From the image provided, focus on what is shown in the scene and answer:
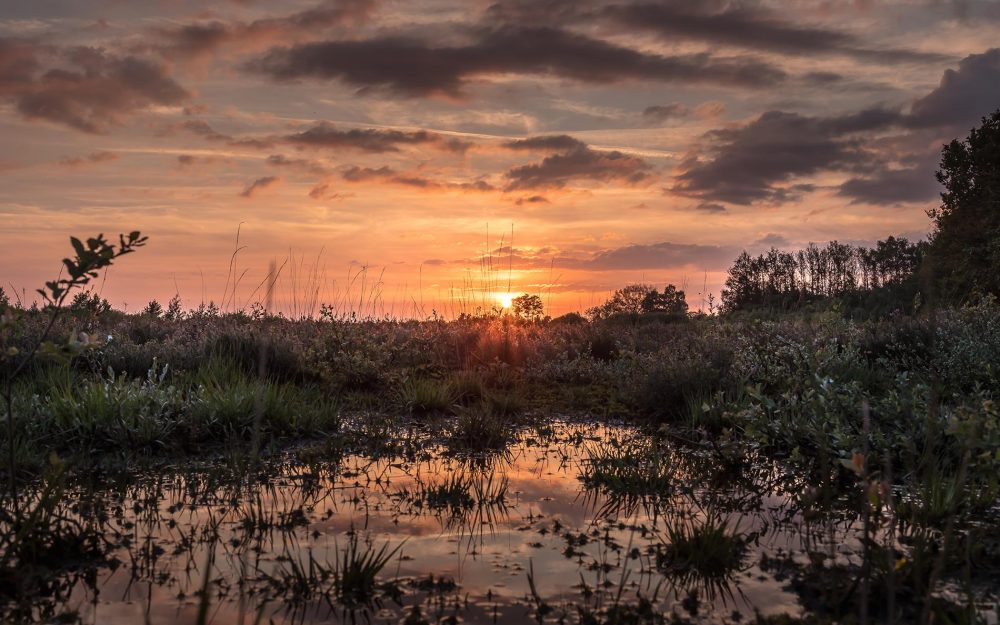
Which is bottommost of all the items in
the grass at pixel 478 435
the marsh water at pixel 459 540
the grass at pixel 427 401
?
the marsh water at pixel 459 540

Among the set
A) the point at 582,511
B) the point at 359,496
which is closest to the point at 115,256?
the point at 359,496

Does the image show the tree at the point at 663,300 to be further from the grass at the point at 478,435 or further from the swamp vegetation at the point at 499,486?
the grass at the point at 478,435

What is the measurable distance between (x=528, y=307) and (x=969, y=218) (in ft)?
84.5

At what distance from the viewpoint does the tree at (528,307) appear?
2277cm

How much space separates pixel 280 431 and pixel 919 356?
9006mm

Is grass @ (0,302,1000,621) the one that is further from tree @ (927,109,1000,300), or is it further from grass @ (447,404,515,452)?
tree @ (927,109,1000,300)

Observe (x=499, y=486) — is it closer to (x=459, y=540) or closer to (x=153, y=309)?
(x=459, y=540)

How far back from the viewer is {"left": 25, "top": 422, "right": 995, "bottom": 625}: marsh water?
3648 millimetres

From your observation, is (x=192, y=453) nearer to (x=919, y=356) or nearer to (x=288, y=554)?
(x=288, y=554)

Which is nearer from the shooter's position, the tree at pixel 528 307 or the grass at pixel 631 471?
the grass at pixel 631 471

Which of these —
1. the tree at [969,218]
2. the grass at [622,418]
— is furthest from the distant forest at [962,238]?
the grass at [622,418]

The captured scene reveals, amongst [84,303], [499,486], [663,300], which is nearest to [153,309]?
Answer: [84,303]

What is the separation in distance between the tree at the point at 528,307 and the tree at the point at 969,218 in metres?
19.8

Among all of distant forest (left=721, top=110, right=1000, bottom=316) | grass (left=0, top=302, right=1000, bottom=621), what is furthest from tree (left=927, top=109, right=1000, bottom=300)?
grass (left=0, top=302, right=1000, bottom=621)
